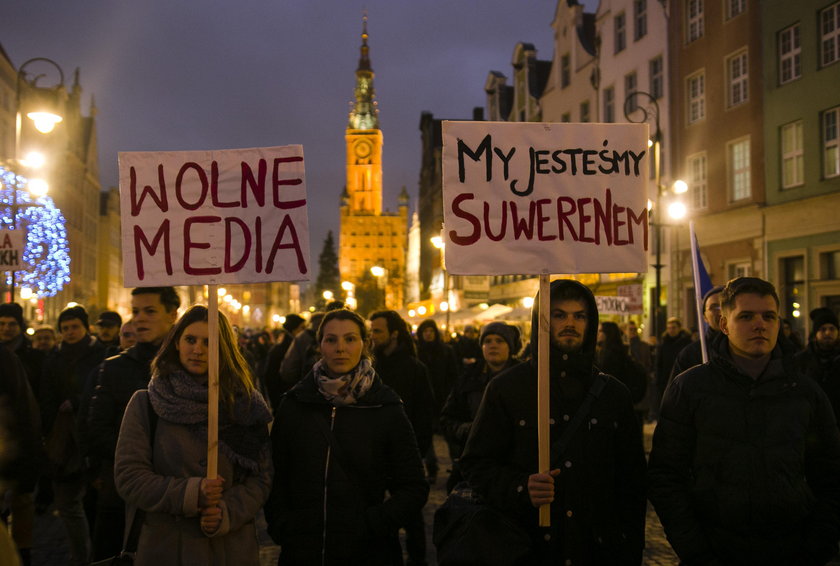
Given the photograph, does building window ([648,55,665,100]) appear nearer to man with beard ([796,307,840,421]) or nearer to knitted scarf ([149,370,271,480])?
man with beard ([796,307,840,421])

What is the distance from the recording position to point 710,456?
3.97 meters

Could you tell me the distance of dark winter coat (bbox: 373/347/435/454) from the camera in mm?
7887

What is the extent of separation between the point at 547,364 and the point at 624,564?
0.93 m

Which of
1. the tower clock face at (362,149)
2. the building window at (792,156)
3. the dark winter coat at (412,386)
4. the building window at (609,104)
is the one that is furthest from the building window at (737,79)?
the tower clock face at (362,149)

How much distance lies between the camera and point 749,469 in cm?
388

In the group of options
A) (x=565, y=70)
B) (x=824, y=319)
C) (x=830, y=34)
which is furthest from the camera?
(x=565, y=70)

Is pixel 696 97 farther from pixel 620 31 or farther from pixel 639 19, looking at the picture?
pixel 620 31

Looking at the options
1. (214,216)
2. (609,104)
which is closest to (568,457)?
(214,216)

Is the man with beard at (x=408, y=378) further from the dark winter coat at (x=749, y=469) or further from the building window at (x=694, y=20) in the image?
the building window at (x=694, y=20)

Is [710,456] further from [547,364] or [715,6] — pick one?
[715,6]

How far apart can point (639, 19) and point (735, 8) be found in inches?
253

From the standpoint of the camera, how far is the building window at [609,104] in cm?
3544

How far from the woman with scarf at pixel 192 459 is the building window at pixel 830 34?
2224 centimetres

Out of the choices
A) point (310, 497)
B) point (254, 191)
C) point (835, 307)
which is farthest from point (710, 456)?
point (835, 307)
